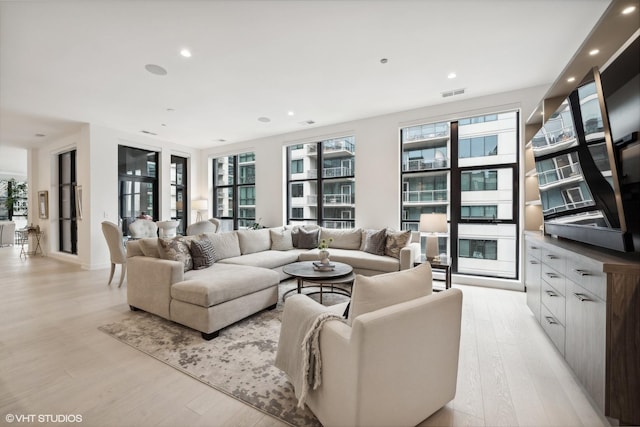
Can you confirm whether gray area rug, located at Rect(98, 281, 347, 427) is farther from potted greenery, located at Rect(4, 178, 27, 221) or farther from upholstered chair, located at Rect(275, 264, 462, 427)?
potted greenery, located at Rect(4, 178, 27, 221)

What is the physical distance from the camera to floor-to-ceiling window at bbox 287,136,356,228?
547 cm

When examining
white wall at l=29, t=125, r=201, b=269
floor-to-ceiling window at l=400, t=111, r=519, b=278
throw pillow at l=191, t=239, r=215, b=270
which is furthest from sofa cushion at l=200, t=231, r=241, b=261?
white wall at l=29, t=125, r=201, b=269

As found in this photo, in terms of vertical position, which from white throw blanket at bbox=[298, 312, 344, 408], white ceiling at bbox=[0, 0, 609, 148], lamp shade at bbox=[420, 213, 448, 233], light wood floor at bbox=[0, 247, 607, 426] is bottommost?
light wood floor at bbox=[0, 247, 607, 426]

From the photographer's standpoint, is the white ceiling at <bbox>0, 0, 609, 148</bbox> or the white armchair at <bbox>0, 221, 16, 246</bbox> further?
the white armchair at <bbox>0, 221, 16, 246</bbox>

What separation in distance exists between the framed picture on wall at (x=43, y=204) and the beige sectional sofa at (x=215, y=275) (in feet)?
18.1

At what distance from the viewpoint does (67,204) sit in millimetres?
6516

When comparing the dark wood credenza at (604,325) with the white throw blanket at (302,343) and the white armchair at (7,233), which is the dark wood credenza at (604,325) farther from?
the white armchair at (7,233)

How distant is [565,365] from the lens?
82.2 inches

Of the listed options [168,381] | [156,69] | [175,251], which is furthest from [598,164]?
[156,69]

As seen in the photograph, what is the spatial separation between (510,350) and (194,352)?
2640mm

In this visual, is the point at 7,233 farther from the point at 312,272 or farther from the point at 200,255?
the point at 312,272

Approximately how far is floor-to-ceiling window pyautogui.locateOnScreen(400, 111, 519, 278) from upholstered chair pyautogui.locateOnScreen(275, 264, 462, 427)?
9.44ft

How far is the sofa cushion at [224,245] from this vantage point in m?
3.79

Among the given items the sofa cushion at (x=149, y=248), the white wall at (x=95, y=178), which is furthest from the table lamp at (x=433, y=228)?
the white wall at (x=95, y=178)
